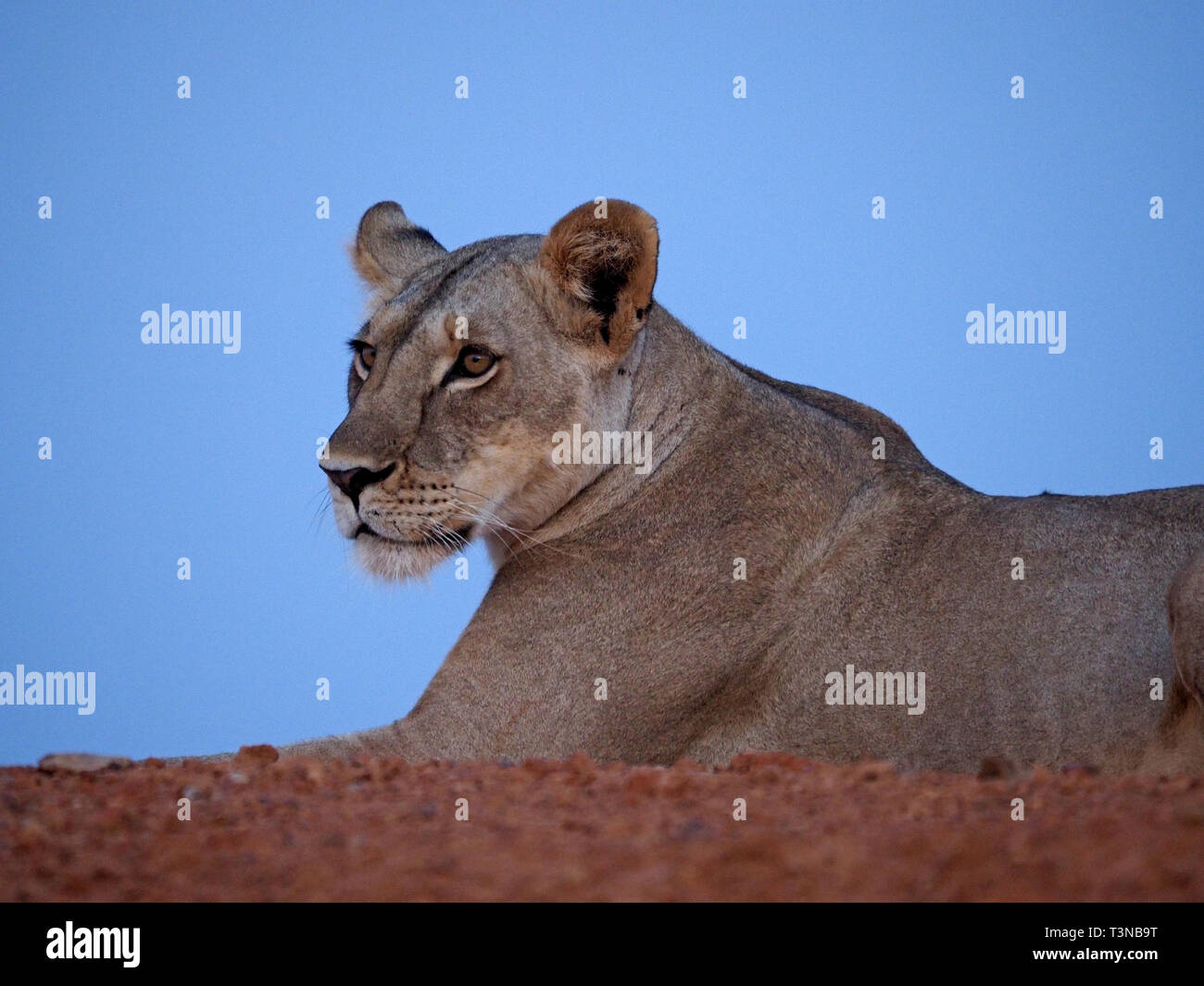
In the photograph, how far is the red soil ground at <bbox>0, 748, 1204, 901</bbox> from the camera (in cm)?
364

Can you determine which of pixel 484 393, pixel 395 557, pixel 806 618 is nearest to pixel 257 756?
pixel 395 557

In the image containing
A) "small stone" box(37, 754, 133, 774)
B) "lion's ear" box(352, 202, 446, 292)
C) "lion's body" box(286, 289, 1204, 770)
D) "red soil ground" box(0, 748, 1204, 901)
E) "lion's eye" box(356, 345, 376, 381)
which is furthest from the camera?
"lion's ear" box(352, 202, 446, 292)

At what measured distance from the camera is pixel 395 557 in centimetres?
741

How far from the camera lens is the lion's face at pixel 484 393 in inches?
286

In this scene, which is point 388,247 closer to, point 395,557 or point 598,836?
point 395,557

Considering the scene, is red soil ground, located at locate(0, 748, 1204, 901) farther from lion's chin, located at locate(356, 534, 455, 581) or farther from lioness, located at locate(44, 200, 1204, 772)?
lion's chin, located at locate(356, 534, 455, 581)

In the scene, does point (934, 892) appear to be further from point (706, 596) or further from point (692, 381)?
point (692, 381)

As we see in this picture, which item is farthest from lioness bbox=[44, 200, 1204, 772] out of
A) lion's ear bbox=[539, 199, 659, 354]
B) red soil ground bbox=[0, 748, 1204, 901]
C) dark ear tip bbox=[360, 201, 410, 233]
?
dark ear tip bbox=[360, 201, 410, 233]

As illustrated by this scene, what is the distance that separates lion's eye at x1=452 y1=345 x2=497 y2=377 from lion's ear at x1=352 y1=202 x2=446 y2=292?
78.2 inches

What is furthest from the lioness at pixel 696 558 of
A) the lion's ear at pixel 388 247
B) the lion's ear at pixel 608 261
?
the lion's ear at pixel 388 247

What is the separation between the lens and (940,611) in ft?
23.3

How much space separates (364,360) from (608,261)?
1547 mm

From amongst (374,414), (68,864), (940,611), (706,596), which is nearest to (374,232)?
(374,414)

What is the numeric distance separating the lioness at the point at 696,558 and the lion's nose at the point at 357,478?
0.04 ft
